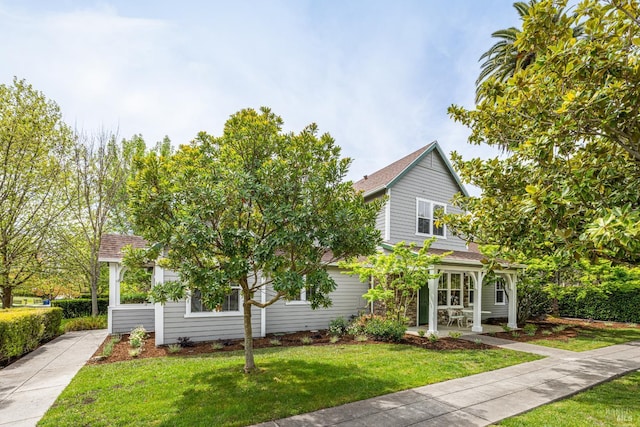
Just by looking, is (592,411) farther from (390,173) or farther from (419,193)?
(390,173)

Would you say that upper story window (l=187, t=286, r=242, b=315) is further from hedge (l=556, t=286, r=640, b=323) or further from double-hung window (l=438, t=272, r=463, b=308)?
hedge (l=556, t=286, r=640, b=323)

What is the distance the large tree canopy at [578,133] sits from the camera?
3.40m

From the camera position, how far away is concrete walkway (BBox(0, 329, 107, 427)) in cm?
504

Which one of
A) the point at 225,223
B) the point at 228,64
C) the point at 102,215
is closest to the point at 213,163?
the point at 225,223

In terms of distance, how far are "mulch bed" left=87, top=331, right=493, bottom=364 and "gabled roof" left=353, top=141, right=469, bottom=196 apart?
6.02 m

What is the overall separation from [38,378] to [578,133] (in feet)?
33.1

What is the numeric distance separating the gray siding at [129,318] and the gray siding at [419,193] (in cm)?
978

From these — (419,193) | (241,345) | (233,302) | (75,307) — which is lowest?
(75,307)

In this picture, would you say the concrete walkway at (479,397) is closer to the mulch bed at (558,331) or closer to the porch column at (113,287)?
the mulch bed at (558,331)

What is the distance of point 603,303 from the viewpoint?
52.6 feet

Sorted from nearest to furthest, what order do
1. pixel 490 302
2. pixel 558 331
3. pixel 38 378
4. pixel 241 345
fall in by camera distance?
1. pixel 38 378
2. pixel 241 345
3. pixel 558 331
4. pixel 490 302

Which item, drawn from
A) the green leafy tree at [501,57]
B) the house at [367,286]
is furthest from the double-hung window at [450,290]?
the green leafy tree at [501,57]

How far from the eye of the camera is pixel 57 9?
251 inches

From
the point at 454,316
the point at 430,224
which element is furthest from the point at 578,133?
the point at 430,224
